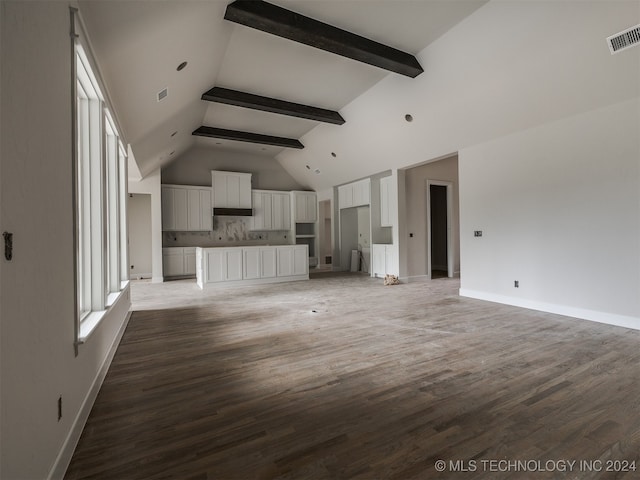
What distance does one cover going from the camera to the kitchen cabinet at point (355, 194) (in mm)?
7992

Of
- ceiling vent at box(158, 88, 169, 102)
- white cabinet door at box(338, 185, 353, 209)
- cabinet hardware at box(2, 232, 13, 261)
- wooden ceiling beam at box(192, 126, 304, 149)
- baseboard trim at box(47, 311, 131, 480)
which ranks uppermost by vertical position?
wooden ceiling beam at box(192, 126, 304, 149)

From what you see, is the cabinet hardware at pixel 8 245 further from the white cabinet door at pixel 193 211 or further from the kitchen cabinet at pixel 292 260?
the white cabinet door at pixel 193 211

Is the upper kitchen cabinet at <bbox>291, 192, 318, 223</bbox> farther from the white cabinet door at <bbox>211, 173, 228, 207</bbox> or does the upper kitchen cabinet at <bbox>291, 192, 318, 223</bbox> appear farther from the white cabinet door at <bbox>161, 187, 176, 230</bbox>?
the white cabinet door at <bbox>161, 187, 176, 230</bbox>

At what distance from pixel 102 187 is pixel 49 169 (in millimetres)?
1511

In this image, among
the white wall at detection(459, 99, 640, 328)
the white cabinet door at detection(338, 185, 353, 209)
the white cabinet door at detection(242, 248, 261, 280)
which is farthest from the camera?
the white cabinet door at detection(338, 185, 353, 209)

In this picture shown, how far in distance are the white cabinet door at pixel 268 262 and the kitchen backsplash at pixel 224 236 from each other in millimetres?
2021

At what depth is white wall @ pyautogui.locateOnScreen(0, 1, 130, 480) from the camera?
1.04m

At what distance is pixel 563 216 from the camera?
13.5 ft

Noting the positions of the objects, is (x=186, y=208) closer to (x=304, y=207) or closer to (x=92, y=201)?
(x=304, y=207)

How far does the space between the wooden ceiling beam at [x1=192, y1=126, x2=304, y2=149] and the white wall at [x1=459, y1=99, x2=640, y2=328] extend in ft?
14.2

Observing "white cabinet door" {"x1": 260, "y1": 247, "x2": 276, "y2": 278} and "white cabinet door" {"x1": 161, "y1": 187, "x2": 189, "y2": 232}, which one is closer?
"white cabinet door" {"x1": 260, "y1": 247, "x2": 276, "y2": 278}

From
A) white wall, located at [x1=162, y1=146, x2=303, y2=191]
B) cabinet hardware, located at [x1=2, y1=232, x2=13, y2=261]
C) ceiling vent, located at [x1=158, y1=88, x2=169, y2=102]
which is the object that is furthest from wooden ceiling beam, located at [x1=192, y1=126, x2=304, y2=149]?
cabinet hardware, located at [x1=2, y1=232, x2=13, y2=261]

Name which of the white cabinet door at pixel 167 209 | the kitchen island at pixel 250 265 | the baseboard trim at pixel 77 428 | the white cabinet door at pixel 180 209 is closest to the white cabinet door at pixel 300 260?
the kitchen island at pixel 250 265

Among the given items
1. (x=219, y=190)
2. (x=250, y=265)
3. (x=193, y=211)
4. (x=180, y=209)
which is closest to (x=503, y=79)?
(x=250, y=265)
